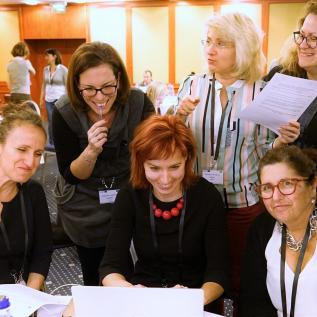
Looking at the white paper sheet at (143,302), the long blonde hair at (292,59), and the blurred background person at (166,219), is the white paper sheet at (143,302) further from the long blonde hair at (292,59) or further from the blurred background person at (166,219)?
the long blonde hair at (292,59)

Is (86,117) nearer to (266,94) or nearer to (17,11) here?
(266,94)

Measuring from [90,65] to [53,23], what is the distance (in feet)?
34.5

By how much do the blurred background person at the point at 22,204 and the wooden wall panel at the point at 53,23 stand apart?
10165 mm

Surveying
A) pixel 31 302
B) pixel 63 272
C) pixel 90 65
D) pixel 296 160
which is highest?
pixel 90 65

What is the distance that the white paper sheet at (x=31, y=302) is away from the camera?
4.12 ft

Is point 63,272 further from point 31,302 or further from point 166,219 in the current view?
point 31,302

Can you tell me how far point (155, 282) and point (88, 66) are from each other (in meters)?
0.94

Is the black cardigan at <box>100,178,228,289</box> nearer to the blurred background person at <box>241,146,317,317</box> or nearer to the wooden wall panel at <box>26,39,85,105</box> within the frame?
the blurred background person at <box>241,146,317,317</box>

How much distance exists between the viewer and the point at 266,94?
1699 millimetres

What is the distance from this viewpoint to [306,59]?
5.87ft

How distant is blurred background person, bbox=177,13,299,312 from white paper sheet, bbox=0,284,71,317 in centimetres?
89

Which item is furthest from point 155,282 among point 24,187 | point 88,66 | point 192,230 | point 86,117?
point 88,66

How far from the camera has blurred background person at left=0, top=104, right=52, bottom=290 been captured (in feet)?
5.28

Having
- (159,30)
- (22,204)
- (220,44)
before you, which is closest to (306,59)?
(220,44)
